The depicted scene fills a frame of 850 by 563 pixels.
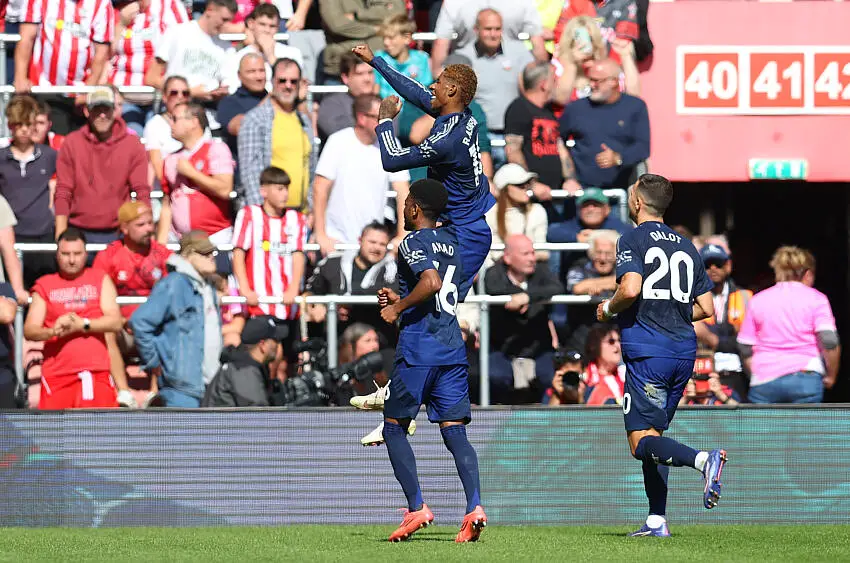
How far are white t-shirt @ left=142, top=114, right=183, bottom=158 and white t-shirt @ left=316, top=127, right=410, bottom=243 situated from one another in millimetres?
1285

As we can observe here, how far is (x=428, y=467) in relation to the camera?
926 centimetres

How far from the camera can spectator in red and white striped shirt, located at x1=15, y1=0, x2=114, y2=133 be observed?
12.9 m

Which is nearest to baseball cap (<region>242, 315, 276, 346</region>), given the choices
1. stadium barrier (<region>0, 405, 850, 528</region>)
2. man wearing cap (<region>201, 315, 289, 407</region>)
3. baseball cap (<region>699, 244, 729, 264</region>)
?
man wearing cap (<region>201, 315, 289, 407</region>)

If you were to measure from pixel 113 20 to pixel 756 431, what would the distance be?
6.90m

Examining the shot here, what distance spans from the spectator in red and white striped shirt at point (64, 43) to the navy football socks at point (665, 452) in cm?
696

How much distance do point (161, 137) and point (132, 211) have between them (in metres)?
1.21

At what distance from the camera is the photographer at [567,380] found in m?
11.2

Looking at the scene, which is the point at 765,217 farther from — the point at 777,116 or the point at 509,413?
the point at 509,413

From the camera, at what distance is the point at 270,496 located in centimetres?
923

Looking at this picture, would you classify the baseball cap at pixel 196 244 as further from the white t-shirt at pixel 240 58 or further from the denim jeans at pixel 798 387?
the denim jeans at pixel 798 387

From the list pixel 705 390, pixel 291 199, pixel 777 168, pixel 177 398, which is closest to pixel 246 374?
pixel 177 398

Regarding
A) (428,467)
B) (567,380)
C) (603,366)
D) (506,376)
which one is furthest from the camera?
(506,376)

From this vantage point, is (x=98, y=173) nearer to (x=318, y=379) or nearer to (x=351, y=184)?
(x=351, y=184)

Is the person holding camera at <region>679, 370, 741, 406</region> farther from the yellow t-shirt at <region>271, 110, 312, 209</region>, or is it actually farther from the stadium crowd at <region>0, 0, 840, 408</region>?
the yellow t-shirt at <region>271, 110, 312, 209</region>
